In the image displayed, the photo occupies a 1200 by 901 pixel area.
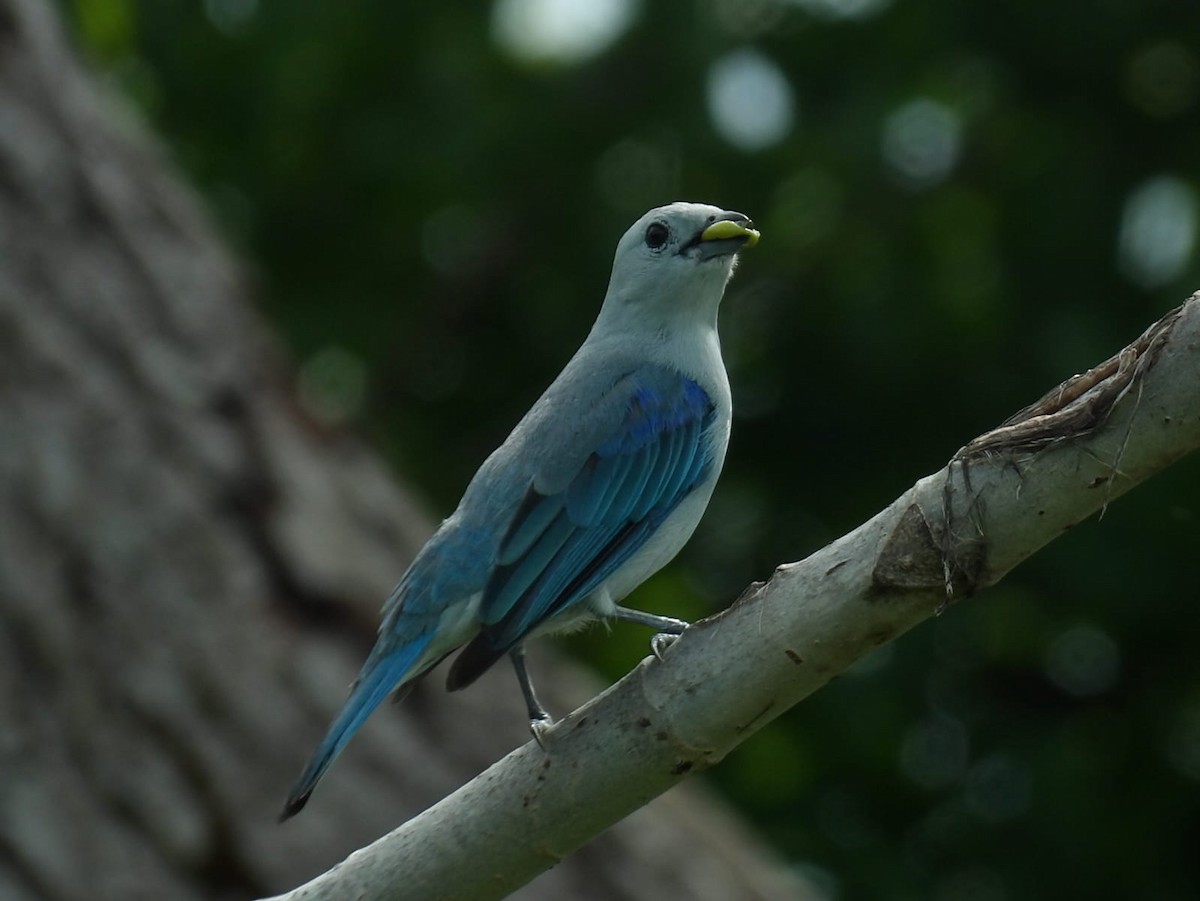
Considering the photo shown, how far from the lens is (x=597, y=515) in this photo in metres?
4.40

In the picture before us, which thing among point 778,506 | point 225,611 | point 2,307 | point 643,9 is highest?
point 2,307

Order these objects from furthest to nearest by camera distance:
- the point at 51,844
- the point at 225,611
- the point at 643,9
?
the point at 643,9 < the point at 225,611 < the point at 51,844

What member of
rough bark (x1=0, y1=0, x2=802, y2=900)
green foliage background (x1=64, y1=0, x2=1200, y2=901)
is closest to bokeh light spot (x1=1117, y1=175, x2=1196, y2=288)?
green foliage background (x1=64, y1=0, x2=1200, y2=901)

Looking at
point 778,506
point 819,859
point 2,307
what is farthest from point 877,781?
point 2,307

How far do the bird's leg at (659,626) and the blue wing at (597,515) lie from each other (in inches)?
4.7

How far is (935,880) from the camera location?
358 inches

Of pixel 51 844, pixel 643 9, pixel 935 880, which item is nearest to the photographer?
pixel 51 844

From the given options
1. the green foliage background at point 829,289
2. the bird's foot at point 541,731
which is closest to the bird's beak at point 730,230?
the bird's foot at point 541,731

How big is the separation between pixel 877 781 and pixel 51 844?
14.8ft

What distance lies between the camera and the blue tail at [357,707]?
363 cm

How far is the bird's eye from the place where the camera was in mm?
4965

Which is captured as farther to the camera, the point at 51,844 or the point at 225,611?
the point at 225,611

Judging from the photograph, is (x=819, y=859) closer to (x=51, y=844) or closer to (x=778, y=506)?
(x=778, y=506)

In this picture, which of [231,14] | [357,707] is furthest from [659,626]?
[231,14]
